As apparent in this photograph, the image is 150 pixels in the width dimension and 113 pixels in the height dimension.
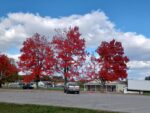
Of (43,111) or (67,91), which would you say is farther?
(67,91)

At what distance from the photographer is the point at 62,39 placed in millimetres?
67375

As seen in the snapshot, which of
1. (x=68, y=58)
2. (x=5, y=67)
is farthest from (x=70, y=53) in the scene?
(x=5, y=67)

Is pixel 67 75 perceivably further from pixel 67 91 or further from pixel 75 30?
pixel 67 91

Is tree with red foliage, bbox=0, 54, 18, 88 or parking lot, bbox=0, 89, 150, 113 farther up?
tree with red foliage, bbox=0, 54, 18, 88

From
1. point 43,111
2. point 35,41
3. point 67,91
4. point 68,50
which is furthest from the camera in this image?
point 35,41

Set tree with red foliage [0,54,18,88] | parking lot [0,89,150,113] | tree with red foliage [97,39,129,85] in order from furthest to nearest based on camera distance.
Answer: tree with red foliage [0,54,18,88] → tree with red foliage [97,39,129,85] → parking lot [0,89,150,113]

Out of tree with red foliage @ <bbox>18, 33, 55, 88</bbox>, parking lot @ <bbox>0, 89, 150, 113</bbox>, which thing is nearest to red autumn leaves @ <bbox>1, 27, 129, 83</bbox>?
tree with red foliage @ <bbox>18, 33, 55, 88</bbox>

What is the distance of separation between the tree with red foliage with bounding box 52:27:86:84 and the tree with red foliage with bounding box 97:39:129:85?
362 cm

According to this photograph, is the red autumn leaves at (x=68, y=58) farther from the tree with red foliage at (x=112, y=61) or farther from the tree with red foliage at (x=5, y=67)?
the tree with red foliage at (x=5, y=67)

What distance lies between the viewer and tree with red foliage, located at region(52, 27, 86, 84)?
214 feet

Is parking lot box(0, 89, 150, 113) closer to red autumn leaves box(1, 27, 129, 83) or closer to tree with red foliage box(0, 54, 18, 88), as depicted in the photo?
red autumn leaves box(1, 27, 129, 83)

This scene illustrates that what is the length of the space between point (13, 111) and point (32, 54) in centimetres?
5074

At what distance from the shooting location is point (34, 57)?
2714 inches

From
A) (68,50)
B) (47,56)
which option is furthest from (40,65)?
(68,50)
